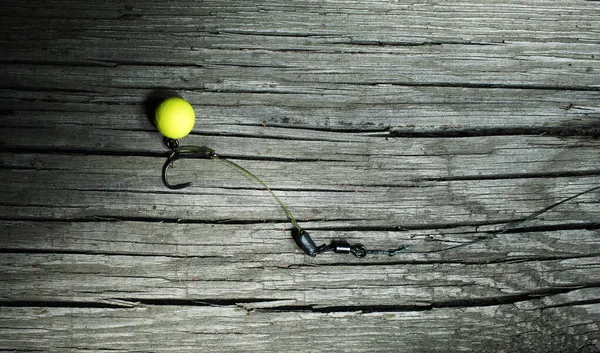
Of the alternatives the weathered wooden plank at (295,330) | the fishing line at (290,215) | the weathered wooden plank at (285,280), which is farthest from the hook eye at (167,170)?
the weathered wooden plank at (295,330)

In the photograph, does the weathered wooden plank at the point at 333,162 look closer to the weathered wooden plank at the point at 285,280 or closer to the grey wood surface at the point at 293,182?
the grey wood surface at the point at 293,182

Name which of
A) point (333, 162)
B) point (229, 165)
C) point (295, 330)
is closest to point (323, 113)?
point (333, 162)

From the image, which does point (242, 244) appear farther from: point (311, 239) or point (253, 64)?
point (253, 64)

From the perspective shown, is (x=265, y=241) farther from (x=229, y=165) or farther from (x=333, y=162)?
(x=333, y=162)

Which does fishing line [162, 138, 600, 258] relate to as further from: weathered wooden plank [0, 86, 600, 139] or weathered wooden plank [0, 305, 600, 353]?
weathered wooden plank [0, 305, 600, 353]

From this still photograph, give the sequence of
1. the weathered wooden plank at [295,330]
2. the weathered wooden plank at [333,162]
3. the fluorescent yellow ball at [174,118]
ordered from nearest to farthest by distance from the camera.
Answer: the fluorescent yellow ball at [174,118] < the weathered wooden plank at [295,330] < the weathered wooden plank at [333,162]

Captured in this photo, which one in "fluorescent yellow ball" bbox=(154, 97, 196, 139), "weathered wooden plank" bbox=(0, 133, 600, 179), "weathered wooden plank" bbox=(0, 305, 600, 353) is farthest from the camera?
"weathered wooden plank" bbox=(0, 133, 600, 179)

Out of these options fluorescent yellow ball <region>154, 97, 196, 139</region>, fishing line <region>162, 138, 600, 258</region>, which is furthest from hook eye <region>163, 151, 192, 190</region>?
fluorescent yellow ball <region>154, 97, 196, 139</region>
